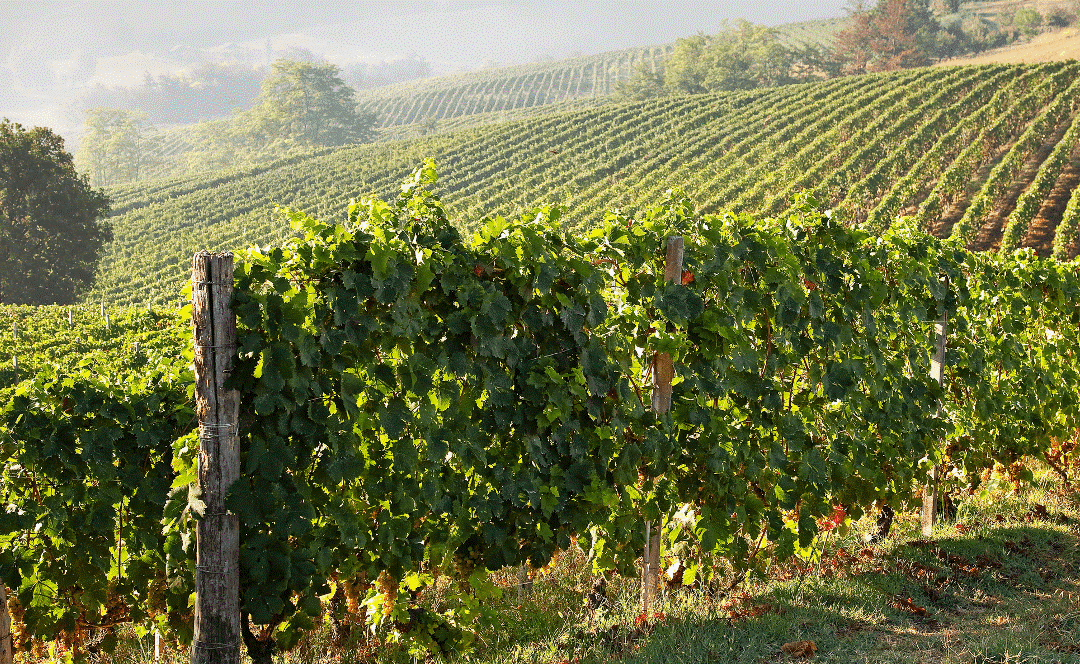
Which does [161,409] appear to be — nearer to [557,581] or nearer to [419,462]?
[419,462]

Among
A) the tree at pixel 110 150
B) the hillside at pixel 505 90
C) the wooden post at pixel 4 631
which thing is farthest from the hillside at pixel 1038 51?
the tree at pixel 110 150

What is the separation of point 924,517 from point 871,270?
1994 millimetres

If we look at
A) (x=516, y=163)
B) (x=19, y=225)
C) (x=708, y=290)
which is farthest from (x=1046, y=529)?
(x=516, y=163)

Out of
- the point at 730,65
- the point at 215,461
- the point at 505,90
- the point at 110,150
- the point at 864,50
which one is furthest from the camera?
the point at 505,90

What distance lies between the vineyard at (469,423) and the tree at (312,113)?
95711 millimetres

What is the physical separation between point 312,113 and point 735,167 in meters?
75.1

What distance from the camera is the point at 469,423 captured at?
2.85m

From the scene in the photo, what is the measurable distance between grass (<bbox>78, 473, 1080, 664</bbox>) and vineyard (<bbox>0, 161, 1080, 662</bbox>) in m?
0.25

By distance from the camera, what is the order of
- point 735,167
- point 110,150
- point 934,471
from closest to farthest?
point 934,471, point 735,167, point 110,150

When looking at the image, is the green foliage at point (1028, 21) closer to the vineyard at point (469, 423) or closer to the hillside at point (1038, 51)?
the hillside at point (1038, 51)

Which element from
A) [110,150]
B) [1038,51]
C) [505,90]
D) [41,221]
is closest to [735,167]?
[41,221]

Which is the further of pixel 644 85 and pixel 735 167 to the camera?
pixel 644 85

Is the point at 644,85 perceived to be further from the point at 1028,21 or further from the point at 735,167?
the point at 735,167

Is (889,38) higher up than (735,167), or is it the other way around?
(889,38)
